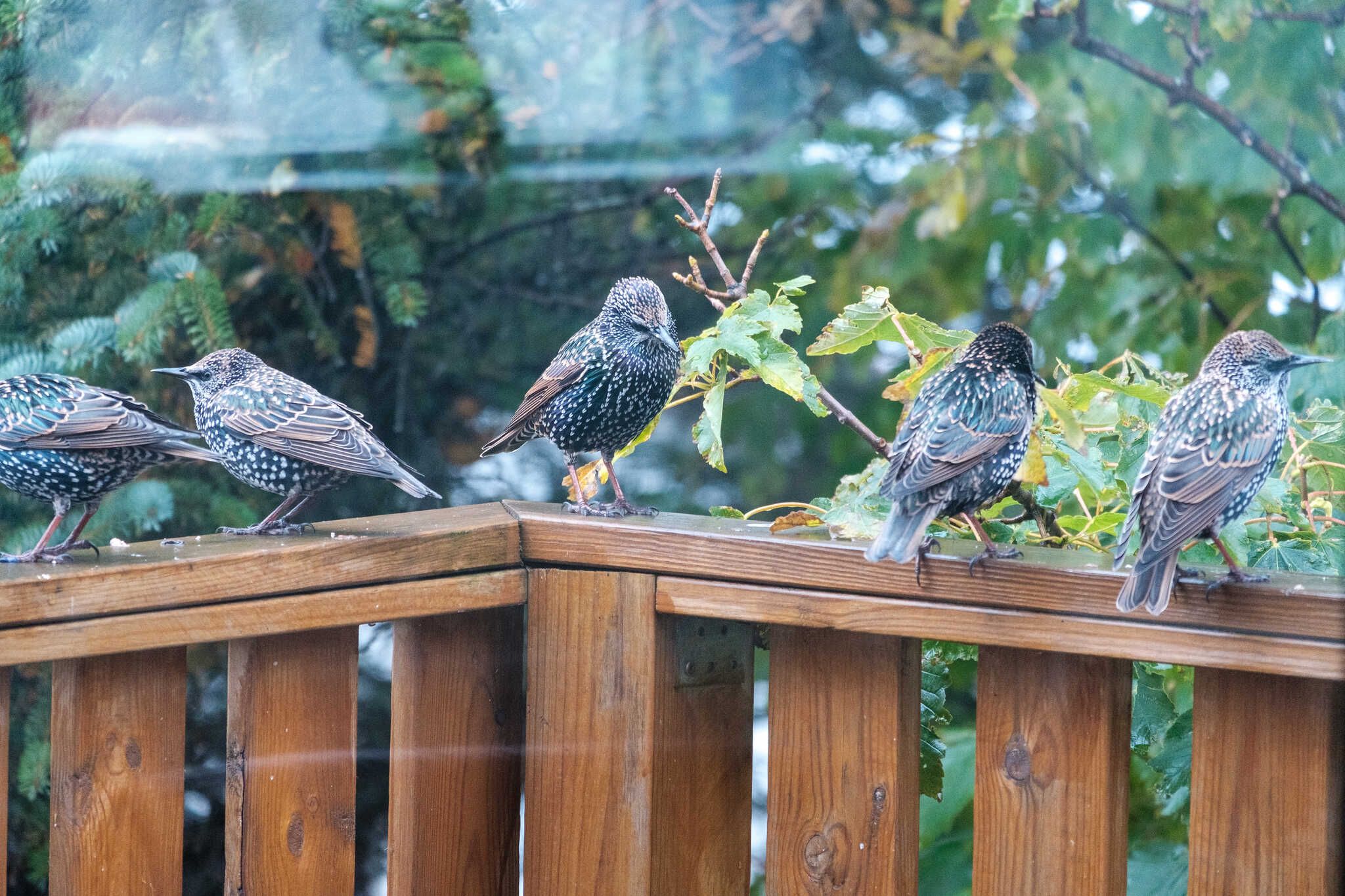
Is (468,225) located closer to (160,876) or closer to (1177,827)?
(160,876)

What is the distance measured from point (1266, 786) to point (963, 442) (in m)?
0.51

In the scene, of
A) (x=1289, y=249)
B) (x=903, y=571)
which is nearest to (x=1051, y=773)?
(x=903, y=571)

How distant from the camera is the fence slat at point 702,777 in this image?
159 centimetres

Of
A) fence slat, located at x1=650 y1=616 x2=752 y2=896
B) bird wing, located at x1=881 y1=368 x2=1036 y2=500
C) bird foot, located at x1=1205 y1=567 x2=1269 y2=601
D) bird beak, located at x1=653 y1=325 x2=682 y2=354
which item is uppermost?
bird beak, located at x1=653 y1=325 x2=682 y2=354

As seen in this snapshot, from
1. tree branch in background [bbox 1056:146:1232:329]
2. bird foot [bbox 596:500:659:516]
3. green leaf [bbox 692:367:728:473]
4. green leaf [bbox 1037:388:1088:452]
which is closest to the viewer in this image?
green leaf [bbox 1037:388:1088:452]

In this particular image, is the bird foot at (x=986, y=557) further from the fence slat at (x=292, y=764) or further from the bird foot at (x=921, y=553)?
the fence slat at (x=292, y=764)

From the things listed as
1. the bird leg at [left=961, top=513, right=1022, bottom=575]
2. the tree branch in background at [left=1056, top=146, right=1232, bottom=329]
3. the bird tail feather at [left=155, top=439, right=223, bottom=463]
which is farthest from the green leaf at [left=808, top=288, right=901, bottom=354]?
the tree branch in background at [left=1056, top=146, right=1232, bottom=329]

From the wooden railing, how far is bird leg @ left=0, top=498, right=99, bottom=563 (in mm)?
84

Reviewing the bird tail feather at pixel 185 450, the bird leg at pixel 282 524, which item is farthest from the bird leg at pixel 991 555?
the bird tail feather at pixel 185 450

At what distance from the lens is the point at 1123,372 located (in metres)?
1.82

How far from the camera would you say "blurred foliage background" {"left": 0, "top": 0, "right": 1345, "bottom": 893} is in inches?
73.8

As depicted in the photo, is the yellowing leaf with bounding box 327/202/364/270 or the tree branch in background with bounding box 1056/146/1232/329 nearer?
the yellowing leaf with bounding box 327/202/364/270

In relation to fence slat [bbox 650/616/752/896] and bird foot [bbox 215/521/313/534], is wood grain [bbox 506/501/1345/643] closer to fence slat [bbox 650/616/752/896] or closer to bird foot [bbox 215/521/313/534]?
fence slat [bbox 650/616/752/896]

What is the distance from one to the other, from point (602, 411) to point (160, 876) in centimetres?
90
